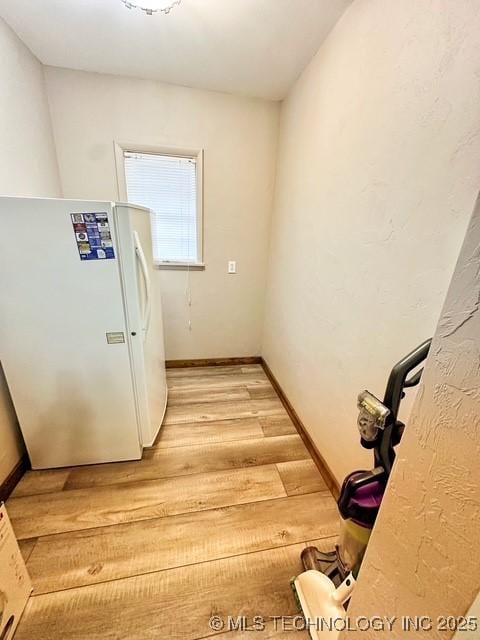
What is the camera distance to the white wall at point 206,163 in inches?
76.4

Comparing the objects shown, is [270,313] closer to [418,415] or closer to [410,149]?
[410,149]

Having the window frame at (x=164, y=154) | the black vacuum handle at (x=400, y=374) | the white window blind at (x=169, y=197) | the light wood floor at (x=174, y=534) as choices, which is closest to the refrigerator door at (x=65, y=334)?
the light wood floor at (x=174, y=534)

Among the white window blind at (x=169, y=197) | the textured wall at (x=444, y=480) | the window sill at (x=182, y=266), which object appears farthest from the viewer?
the window sill at (x=182, y=266)

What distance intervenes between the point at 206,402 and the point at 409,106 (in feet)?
7.25

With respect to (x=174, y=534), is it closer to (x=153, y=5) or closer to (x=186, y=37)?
(x=153, y=5)

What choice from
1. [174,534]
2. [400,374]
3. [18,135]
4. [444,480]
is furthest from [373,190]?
[18,135]

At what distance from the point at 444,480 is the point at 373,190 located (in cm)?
113

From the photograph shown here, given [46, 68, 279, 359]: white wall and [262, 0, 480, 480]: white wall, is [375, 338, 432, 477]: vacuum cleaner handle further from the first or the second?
[46, 68, 279, 359]: white wall

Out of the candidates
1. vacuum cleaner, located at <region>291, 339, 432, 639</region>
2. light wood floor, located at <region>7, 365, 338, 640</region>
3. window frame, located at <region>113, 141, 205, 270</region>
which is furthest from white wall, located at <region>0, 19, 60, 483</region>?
vacuum cleaner, located at <region>291, 339, 432, 639</region>

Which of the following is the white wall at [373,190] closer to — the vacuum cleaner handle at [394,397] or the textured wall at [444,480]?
the vacuum cleaner handle at [394,397]

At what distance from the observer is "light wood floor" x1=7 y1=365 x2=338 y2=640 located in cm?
98

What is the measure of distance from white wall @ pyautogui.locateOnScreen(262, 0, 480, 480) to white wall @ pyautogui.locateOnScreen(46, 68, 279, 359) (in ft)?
1.54

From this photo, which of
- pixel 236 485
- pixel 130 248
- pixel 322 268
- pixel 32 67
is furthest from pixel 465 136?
pixel 32 67

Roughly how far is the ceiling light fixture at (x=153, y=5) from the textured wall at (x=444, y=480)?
177 centimetres
